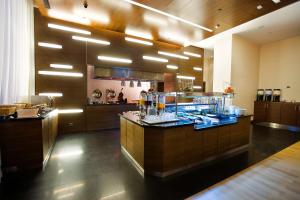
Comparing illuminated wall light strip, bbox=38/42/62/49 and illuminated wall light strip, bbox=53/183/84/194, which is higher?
illuminated wall light strip, bbox=38/42/62/49

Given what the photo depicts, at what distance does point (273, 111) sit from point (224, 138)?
5.23m

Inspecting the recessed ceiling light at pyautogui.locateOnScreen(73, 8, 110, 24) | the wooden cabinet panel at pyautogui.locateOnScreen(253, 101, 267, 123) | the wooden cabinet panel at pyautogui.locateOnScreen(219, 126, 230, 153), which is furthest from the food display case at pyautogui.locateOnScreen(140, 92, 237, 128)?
the wooden cabinet panel at pyautogui.locateOnScreen(253, 101, 267, 123)

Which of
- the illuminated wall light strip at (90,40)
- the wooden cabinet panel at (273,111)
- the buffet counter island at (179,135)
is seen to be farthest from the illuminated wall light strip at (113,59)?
the wooden cabinet panel at (273,111)

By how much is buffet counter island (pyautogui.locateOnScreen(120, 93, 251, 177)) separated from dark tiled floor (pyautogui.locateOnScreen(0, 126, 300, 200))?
0.59 ft

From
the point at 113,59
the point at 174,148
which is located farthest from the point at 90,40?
the point at 174,148

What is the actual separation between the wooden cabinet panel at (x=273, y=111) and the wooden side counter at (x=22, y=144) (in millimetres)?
8592

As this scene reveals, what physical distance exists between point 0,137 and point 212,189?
3.54 meters

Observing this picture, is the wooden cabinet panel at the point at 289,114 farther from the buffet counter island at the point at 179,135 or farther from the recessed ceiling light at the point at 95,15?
the recessed ceiling light at the point at 95,15

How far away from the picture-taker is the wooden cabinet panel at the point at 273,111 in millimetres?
6578

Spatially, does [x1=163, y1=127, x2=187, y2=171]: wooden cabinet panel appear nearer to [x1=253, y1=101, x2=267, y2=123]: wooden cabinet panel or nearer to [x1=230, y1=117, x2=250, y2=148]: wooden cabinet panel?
[x1=230, y1=117, x2=250, y2=148]: wooden cabinet panel

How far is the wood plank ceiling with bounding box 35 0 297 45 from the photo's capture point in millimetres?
3924

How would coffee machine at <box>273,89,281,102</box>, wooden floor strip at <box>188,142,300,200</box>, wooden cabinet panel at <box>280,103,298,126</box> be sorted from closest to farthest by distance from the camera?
wooden floor strip at <box>188,142,300,200</box> → wooden cabinet panel at <box>280,103,298,126</box> → coffee machine at <box>273,89,281,102</box>

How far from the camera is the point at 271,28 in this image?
573 centimetres

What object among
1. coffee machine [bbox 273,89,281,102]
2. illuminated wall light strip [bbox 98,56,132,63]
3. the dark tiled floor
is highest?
illuminated wall light strip [bbox 98,56,132,63]
